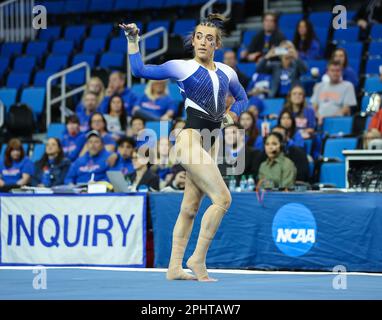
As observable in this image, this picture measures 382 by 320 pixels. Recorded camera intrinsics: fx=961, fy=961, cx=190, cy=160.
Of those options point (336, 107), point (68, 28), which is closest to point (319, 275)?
point (336, 107)

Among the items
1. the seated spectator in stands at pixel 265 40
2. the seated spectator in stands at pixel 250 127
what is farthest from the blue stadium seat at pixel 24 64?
the seated spectator in stands at pixel 250 127

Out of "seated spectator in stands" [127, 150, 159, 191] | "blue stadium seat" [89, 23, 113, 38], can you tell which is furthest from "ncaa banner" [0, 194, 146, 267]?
"blue stadium seat" [89, 23, 113, 38]

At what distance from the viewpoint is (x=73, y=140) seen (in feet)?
40.5

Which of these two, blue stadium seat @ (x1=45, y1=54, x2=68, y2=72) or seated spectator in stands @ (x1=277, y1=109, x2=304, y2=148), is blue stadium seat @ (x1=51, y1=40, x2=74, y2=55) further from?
seated spectator in stands @ (x1=277, y1=109, x2=304, y2=148)

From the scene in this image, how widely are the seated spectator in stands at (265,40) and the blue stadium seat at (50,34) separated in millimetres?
4447

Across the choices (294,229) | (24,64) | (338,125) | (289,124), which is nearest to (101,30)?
(24,64)

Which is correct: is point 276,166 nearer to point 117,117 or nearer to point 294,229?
point 294,229

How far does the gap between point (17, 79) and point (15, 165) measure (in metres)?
3.96

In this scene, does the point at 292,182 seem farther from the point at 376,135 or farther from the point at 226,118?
the point at 226,118

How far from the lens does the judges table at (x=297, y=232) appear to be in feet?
27.4

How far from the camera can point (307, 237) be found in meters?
8.60

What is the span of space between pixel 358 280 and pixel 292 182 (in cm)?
281

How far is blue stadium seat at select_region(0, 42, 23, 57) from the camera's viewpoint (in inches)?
644

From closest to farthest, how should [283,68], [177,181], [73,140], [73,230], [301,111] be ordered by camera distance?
[73,230], [177,181], [301,111], [73,140], [283,68]
